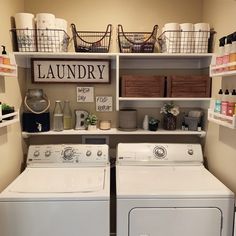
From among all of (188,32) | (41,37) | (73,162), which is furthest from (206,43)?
(73,162)

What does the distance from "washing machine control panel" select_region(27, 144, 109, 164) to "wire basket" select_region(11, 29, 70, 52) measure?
81 centimetres

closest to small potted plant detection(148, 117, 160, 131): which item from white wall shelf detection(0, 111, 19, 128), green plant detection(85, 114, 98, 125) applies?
green plant detection(85, 114, 98, 125)

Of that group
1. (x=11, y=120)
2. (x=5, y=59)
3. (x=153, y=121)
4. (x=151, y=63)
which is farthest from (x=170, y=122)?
(x=5, y=59)

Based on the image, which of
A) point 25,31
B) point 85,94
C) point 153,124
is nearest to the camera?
point 25,31

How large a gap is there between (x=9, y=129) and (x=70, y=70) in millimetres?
735

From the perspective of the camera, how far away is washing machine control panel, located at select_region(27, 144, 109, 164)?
84.0 inches

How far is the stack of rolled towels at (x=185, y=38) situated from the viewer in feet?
6.82

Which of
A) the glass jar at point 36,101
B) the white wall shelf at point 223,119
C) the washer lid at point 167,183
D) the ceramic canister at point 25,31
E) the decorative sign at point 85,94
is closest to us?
the white wall shelf at point 223,119

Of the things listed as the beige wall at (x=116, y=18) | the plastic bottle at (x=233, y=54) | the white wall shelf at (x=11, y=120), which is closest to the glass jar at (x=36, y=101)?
the beige wall at (x=116, y=18)

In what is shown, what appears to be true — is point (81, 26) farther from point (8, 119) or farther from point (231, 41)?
point (231, 41)

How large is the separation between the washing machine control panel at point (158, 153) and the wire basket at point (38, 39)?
995 millimetres

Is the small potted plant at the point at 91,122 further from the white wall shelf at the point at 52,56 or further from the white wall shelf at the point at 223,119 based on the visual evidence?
the white wall shelf at the point at 223,119

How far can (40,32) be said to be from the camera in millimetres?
2035

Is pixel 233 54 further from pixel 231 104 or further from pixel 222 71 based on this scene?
pixel 231 104
